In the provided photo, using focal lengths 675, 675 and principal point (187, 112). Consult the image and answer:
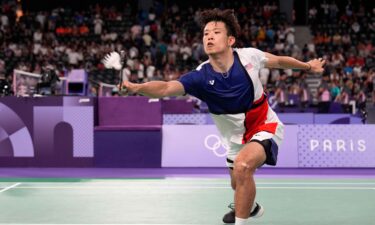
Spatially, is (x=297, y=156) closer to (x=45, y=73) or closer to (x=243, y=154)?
(x=45, y=73)

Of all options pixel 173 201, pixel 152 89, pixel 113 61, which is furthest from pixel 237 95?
pixel 173 201

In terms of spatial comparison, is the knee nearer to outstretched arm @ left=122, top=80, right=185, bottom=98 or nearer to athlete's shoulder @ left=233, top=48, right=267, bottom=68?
outstretched arm @ left=122, top=80, right=185, bottom=98

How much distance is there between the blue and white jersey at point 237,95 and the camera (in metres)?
4.88

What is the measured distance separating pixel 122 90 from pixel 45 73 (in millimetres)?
7938

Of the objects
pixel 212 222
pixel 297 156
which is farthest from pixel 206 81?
pixel 297 156

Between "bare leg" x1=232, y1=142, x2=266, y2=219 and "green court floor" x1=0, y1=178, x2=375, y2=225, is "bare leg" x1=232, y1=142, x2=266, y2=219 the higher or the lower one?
the higher one

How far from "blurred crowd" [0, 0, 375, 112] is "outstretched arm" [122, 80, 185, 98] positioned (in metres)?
12.6

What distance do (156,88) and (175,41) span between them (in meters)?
17.9

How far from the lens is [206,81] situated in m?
4.89

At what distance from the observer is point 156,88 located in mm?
4559

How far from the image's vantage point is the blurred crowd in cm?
1914

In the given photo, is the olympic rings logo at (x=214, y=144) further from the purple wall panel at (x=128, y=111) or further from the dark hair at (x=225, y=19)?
the dark hair at (x=225, y=19)

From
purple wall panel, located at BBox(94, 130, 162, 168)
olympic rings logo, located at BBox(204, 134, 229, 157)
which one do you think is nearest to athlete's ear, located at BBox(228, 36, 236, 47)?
olympic rings logo, located at BBox(204, 134, 229, 157)

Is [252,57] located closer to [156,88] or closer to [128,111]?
[156,88]
